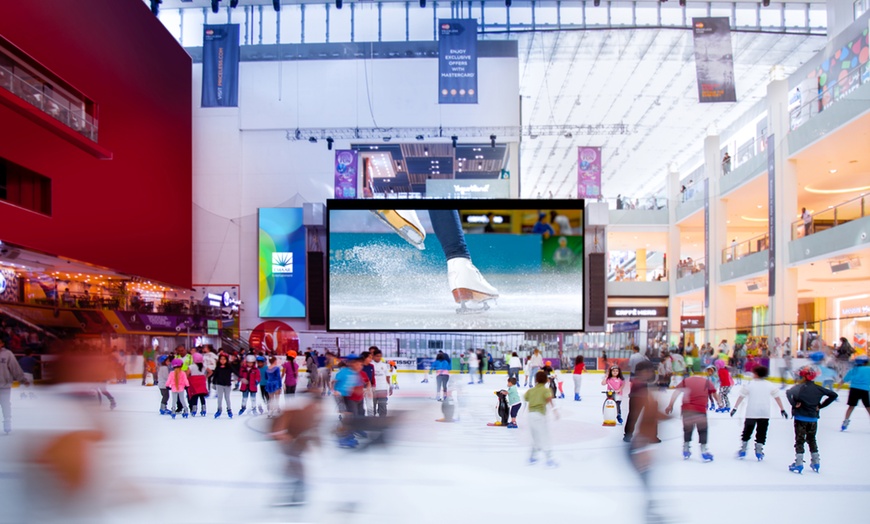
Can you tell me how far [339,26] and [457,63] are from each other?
15895mm

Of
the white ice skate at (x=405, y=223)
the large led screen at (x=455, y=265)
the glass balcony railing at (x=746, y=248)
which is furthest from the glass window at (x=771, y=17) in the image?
the white ice skate at (x=405, y=223)

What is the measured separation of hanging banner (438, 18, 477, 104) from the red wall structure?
1203 cm

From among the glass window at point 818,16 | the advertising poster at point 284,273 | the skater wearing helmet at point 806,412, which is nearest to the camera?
the skater wearing helmet at point 806,412

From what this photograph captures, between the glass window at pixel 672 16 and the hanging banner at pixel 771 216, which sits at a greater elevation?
the glass window at pixel 672 16

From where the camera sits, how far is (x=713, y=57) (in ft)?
58.4

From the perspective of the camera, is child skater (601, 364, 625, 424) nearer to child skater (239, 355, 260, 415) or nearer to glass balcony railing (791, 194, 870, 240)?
child skater (239, 355, 260, 415)

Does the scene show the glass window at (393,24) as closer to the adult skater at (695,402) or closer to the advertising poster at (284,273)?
the advertising poster at (284,273)

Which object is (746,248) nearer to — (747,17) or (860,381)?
(747,17)

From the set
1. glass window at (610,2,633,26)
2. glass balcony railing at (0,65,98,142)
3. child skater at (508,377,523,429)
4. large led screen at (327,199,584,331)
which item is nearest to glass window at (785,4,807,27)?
glass window at (610,2,633,26)

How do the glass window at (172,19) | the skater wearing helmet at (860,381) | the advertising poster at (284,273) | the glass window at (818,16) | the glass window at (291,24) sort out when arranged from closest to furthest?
the skater wearing helmet at (860,381) < the glass window at (818,16) < the advertising poster at (284,273) < the glass window at (172,19) < the glass window at (291,24)

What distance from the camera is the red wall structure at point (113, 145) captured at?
20.8 metres

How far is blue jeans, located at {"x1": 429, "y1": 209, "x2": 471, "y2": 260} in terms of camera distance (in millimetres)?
28094

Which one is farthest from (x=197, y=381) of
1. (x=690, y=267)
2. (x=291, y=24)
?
(x=690, y=267)

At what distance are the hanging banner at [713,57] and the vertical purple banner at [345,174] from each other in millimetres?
16718
